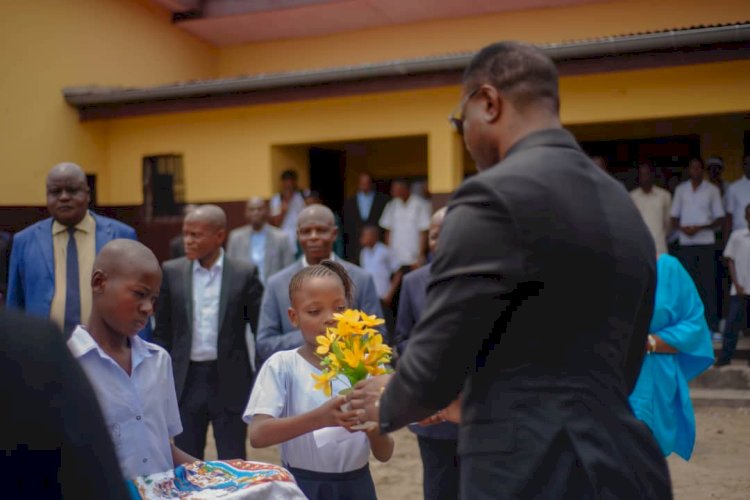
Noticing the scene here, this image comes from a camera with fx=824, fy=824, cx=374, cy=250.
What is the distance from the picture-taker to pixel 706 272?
1051cm

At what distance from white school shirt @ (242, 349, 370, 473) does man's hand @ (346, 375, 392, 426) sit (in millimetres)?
551

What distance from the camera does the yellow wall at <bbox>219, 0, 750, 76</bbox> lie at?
1275 cm

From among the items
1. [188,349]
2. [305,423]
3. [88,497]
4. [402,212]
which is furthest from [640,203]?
[88,497]

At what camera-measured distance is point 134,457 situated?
2.70m

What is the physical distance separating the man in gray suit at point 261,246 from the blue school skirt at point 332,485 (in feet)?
17.3

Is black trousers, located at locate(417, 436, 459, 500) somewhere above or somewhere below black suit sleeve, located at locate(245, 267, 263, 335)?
below

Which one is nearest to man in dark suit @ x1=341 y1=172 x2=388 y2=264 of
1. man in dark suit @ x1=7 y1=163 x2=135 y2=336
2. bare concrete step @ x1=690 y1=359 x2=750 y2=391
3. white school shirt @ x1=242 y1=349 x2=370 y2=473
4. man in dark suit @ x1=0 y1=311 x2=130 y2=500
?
bare concrete step @ x1=690 y1=359 x2=750 y2=391

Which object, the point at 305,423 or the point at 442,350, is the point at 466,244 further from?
the point at 305,423

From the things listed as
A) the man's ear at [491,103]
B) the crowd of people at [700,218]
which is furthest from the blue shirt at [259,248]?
the man's ear at [491,103]

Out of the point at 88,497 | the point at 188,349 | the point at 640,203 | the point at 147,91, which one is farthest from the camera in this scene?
the point at 147,91

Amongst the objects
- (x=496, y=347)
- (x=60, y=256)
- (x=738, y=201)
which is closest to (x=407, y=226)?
(x=738, y=201)

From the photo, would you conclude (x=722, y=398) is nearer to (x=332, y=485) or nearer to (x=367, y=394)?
(x=332, y=485)

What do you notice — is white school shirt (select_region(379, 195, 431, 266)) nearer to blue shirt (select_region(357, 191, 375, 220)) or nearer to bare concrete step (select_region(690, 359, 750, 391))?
blue shirt (select_region(357, 191, 375, 220))

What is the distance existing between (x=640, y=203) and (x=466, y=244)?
30.6 ft
